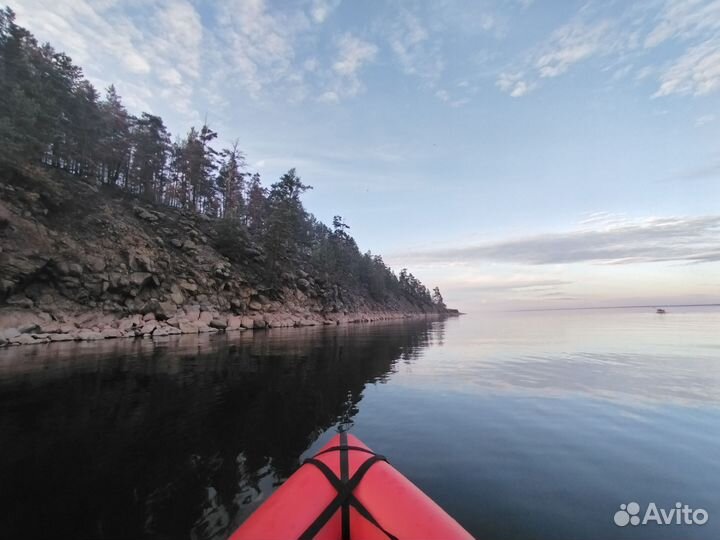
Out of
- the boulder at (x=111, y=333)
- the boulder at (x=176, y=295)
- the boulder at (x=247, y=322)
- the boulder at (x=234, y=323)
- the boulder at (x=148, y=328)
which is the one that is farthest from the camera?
the boulder at (x=247, y=322)

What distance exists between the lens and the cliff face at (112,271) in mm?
24228

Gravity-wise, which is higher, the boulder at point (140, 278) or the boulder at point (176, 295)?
the boulder at point (140, 278)

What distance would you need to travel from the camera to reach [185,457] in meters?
6.37

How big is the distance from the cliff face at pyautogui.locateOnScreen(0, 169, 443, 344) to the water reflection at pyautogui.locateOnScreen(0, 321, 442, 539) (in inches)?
452

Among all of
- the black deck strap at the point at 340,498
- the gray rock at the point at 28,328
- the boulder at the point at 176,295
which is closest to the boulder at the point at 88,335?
the gray rock at the point at 28,328

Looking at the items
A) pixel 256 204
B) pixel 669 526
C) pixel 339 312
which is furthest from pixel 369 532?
pixel 256 204

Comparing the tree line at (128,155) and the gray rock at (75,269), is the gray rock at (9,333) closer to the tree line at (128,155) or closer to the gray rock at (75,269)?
the gray rock at (75,269)

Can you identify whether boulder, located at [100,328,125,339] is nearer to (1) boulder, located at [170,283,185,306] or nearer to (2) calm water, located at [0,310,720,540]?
(1) boulder, located at [170,283,185,306]

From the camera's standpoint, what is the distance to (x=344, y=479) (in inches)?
147

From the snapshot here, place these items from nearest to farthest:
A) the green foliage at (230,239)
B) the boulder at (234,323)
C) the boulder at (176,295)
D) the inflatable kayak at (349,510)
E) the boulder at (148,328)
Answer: the inflatable kayak at (349,510)
the boulder at (148,328)
the boulder at (176,295)
the boulder at (234,323)
the green foliage at (230,239)

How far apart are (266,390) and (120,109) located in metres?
57.1

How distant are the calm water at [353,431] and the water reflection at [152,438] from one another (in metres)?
0.04

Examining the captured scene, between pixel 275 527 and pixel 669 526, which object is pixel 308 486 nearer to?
pixel 275 527

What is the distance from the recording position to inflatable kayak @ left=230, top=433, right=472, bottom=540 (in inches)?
118
